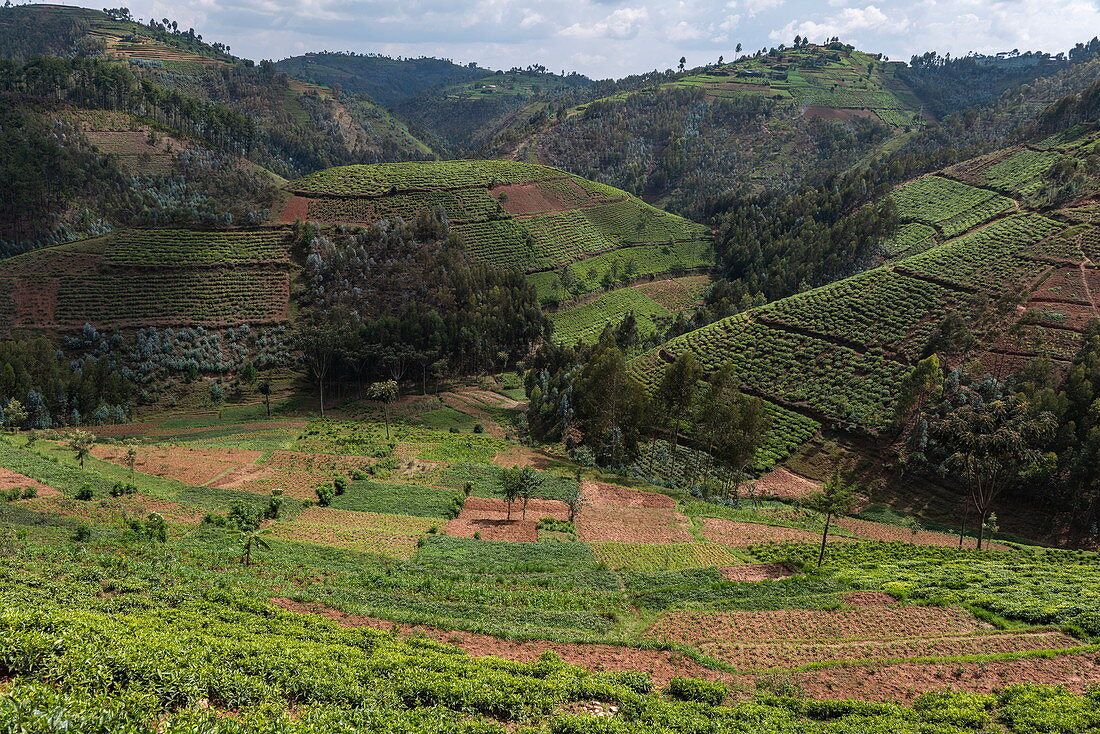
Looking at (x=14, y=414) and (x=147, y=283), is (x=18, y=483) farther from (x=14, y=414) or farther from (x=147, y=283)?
(x=147, y=283)

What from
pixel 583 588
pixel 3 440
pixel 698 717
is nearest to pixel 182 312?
pixel 3 440

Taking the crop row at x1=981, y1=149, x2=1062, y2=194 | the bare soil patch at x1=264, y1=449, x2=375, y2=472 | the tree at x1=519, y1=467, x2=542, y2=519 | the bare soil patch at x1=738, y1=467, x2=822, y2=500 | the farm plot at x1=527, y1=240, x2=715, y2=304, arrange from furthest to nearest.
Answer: the farm plot at x1=527, y1=240, x2=715, y2=304 → the crop row at x1=981, y1=149, x2=1062, y2=194 → the bare soil patch at x1=738, y1=467, x2=822, y2=500 → the bare soil patch at x1=264, y1=449, x2=375, y2=472 → the tree at x1=519, y1=467, x2=542, y2=519

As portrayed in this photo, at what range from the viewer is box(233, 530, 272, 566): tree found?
121 ft

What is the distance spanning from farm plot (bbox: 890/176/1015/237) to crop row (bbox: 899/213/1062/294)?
38.8 feet

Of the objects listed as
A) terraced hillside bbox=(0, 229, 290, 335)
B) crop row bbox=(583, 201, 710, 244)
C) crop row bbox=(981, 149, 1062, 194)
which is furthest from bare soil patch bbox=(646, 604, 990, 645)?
crop row bbox=(583, 201, 710, 244)

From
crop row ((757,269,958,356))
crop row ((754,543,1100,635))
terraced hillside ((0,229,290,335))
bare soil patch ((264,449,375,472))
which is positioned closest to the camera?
crop row ((754,543,1100,635))

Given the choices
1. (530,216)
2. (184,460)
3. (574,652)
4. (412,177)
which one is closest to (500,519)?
A: (574,652)

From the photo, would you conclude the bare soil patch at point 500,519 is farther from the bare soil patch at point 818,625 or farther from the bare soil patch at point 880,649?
the bare soil patch at point 880,649

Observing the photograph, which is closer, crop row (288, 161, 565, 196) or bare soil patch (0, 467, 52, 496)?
bare soil patch (0, 467, 52, 496)

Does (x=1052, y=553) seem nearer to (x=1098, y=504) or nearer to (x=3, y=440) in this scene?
(x=1098, y=504)

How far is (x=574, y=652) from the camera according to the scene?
27.7 m

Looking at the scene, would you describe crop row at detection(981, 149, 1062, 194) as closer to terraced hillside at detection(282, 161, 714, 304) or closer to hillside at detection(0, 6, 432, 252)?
terraced hillside at detection(282, 161, 714, 304)

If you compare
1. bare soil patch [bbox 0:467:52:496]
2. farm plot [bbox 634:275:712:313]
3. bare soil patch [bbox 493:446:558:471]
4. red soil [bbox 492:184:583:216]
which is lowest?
bare soil patch [bbox 493:446:558:471]

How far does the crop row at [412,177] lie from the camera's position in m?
151
